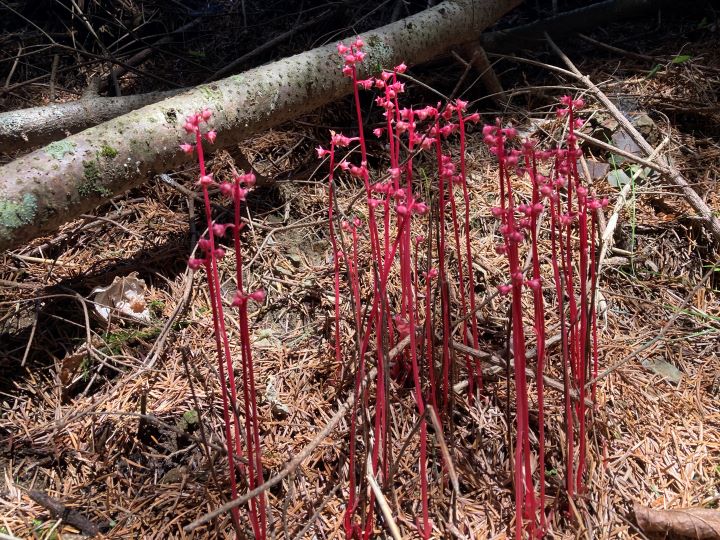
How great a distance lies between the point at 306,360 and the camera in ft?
7.14

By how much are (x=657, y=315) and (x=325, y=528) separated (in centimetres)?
153

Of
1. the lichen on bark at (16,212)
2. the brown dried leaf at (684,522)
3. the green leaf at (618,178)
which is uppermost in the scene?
the lichen on bark at (16,212)

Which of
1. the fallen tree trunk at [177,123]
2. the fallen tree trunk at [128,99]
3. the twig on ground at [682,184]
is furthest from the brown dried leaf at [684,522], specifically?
the fallen tree trunk at [128,99]

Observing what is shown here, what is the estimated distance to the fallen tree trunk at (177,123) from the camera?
2174 millimetres

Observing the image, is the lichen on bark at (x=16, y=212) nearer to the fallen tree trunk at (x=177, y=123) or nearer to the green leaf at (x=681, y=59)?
the fallen tree trunk at (x=177, y=123)

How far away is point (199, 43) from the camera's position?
3795mm

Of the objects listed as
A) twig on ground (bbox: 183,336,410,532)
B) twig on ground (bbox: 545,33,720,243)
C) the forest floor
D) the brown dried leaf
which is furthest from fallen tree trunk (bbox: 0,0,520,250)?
the brown dried leaf

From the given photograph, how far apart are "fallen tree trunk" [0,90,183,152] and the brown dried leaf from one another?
2.72 m

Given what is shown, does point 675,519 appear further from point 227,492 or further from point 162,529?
point 162,529

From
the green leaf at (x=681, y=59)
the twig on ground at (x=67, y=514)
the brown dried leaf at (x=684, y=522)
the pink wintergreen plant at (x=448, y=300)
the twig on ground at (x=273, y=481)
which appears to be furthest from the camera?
the green leaf at (x=681, y=59)

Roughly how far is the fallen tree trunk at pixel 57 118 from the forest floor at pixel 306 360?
17.2 inches

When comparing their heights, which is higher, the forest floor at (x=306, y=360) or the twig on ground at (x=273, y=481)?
the twig on ground at (x=273, y=481)

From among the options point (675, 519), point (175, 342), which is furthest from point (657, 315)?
point (175, 342)

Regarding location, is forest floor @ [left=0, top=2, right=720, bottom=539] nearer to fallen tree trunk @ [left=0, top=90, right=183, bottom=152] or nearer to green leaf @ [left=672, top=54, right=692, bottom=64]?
green leaf @ [left=672, top=54, right=692, bottom=64]
